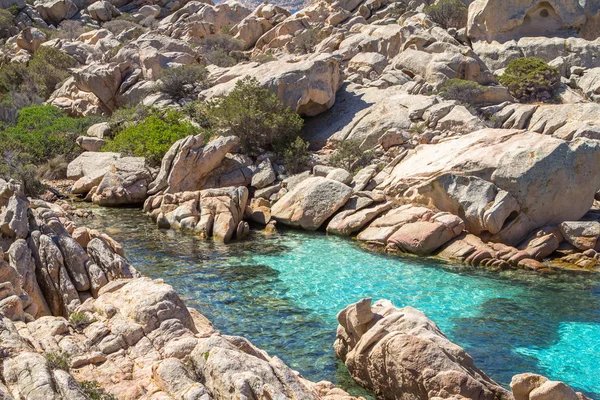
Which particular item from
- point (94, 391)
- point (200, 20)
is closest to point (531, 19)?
point (200, 20)

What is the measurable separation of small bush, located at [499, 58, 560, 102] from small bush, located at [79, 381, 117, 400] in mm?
34480

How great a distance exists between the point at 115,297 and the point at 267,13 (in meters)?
53.2

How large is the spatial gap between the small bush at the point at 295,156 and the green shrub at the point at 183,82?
39.6 feet

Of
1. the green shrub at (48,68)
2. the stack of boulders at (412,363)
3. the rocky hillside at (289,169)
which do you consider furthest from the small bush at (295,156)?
the green shrub at (48,68)

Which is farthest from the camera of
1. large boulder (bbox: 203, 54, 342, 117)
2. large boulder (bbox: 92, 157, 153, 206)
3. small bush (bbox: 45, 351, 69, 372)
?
large boulder (bbox: 203, 54, 342, 117)

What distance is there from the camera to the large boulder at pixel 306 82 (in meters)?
34.1

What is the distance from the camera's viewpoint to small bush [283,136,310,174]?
30.3 m

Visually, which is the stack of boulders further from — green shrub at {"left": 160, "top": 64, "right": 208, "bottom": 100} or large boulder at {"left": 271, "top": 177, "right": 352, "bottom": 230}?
green shrub at {"left": 160, "top": 64, "right": 208, "bottom": 100}

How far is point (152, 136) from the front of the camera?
31922 mm

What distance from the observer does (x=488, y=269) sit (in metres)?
20.7

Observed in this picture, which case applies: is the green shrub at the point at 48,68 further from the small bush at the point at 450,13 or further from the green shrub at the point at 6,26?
the small bush at the point at 450,13

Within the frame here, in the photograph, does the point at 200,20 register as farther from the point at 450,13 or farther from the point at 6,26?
the point at 450,13

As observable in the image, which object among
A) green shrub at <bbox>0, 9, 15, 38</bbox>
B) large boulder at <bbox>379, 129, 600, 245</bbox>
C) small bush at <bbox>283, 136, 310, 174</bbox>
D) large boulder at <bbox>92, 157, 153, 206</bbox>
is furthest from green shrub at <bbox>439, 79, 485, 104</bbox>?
green shrub at <bbox>0, 9, 15, 38</bbox>

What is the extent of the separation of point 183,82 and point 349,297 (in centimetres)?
2712
